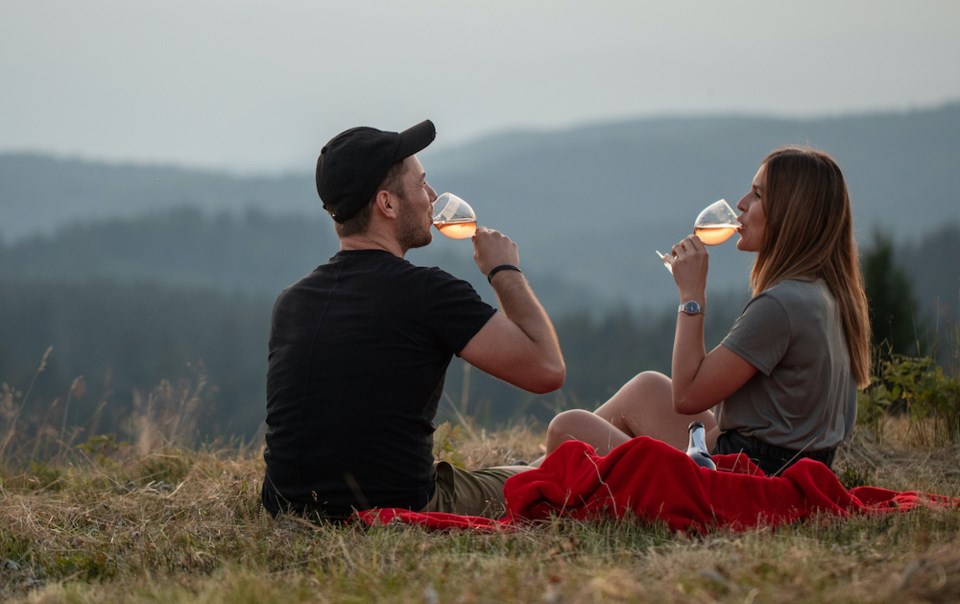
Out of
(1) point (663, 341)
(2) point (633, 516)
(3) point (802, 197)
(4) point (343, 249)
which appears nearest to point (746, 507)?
(2) point (633, 516)

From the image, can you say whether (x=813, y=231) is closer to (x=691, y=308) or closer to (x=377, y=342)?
(x=691, y=308)

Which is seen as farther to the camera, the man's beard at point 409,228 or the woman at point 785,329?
the man's beard at point 409,228

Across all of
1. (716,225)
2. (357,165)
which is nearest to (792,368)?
(716,225)

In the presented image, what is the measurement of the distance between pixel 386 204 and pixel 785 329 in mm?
1585

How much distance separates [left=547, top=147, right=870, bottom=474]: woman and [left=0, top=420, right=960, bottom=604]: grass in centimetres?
46

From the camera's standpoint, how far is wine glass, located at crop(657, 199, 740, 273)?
436 cm

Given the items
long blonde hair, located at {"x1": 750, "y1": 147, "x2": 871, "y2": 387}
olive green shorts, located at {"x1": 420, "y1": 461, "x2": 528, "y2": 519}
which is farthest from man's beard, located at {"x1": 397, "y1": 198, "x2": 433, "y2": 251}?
long blonde hair, located at {"x1": 750, "y1": 147, "x2": 871, "y2": 387}

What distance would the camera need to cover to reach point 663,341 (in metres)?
66.8

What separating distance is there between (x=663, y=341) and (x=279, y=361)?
6392 centimetres

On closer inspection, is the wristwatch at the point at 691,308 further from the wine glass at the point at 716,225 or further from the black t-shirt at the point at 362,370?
the black t-shirt at the point at 362,370

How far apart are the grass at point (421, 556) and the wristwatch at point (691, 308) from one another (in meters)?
0.83

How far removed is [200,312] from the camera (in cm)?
8644

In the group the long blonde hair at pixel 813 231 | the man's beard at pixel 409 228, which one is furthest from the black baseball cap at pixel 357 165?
the long blonde hair at pixel 813 231

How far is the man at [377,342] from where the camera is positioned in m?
3.93
